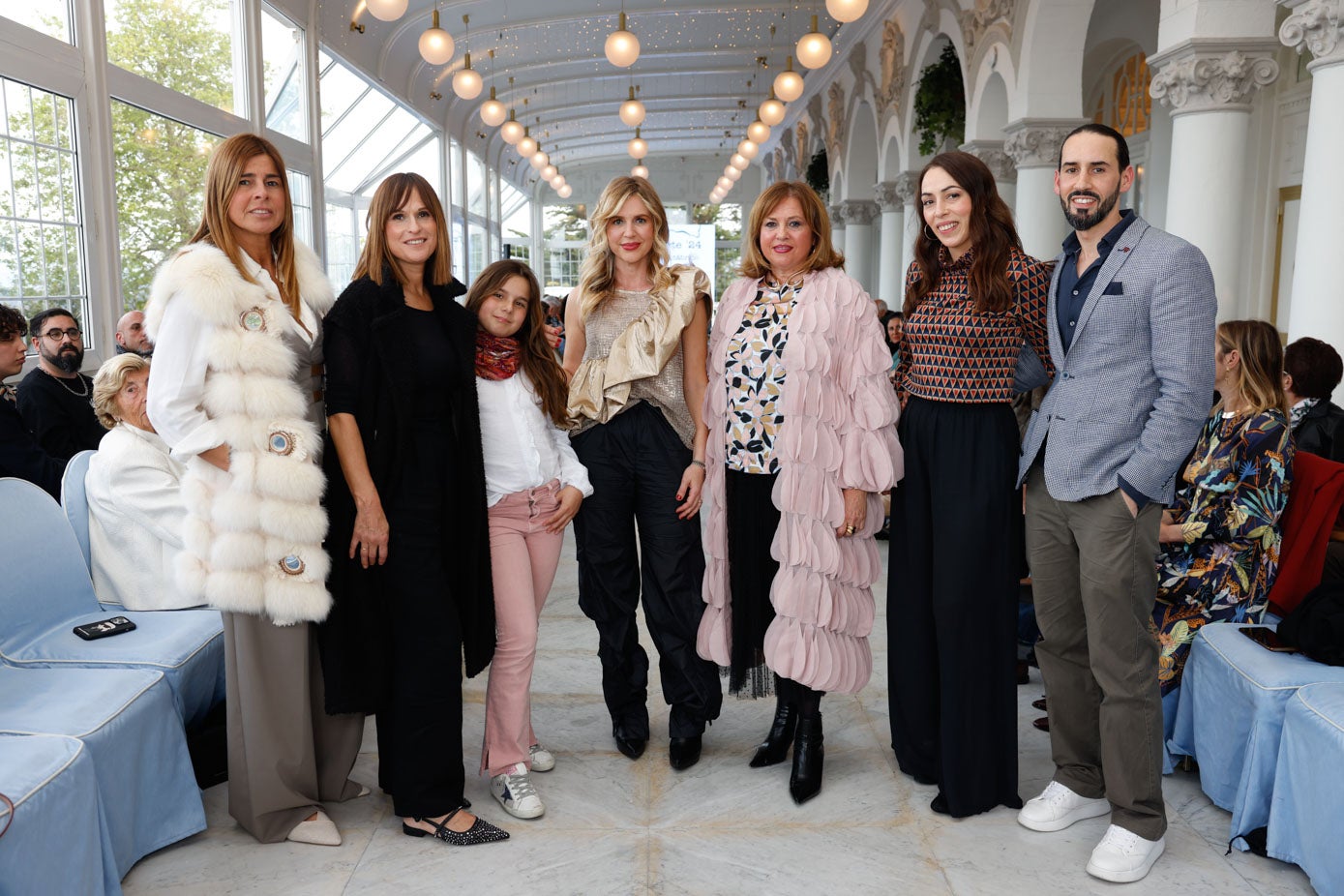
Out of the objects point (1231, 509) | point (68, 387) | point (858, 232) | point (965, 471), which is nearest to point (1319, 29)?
point (1231, 509)

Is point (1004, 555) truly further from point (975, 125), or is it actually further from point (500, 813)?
point (975, 125)

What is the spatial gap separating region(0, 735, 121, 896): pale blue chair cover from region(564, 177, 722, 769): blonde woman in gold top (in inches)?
60.1

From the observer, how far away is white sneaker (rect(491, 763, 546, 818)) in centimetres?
300

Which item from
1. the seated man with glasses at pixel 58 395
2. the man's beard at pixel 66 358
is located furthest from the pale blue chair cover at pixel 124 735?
the man's beard at pixel 66 358

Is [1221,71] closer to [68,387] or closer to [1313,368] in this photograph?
[1313,368]

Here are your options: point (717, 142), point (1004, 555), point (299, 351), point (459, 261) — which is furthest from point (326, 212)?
point (717, 142)

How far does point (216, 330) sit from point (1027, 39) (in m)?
7.33

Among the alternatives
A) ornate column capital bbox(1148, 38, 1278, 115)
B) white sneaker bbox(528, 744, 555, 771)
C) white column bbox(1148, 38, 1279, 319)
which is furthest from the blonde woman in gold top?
ornate column capital bbox(1148, 38, 1278, 115)

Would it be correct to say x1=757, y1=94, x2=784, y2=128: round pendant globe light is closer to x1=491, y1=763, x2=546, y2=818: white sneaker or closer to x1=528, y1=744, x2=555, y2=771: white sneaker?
x1=528, y1=744, x2=555, y2=771: white sneaker

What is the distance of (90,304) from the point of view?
675 centimetres

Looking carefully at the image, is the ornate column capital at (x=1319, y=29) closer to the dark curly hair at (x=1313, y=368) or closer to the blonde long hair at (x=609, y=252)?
the dark curly hair at (x=1313, y=368)

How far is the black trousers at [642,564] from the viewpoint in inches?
128

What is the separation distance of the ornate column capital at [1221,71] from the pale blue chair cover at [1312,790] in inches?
155

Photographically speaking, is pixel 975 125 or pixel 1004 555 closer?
pixel 1004 555
